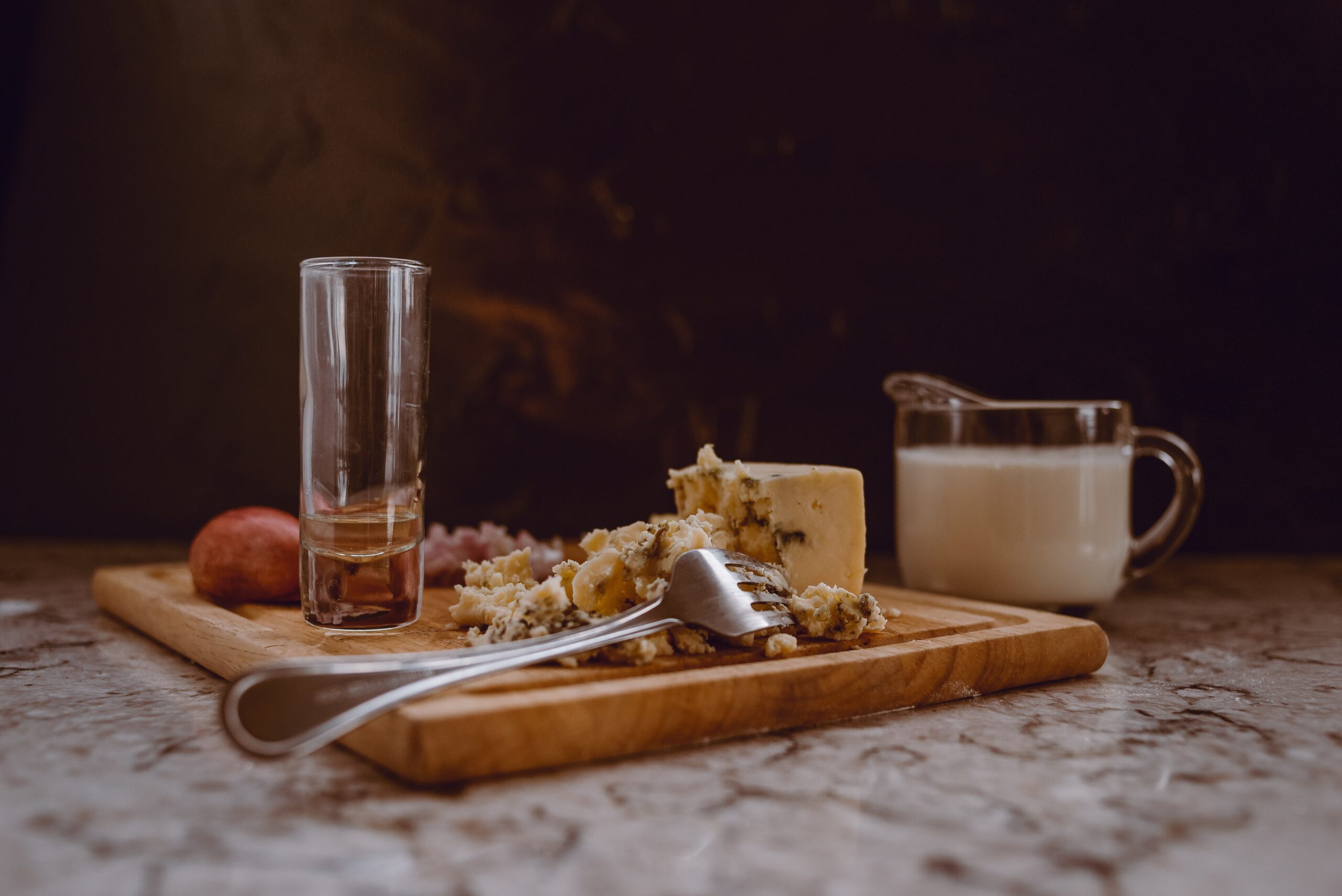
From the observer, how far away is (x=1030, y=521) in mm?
1157

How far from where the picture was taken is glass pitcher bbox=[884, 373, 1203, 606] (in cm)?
116

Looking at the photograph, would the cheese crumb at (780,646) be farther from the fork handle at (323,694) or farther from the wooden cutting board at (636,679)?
the fork handle at (323,694)

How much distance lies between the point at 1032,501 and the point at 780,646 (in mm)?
510

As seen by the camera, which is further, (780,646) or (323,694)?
(780,646)

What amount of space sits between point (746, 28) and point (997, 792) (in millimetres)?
1467

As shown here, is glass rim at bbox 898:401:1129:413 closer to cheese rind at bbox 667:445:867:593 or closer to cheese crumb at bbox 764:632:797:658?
A: cheese rind at bbox 667:445:867:593

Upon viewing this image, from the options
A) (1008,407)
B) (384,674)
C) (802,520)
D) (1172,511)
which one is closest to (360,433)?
(384,674)

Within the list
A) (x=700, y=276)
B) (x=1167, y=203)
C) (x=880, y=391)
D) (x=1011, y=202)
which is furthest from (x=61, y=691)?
(x=1167, y=203)

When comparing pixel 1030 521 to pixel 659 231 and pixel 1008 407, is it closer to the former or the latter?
pixel 1008 407

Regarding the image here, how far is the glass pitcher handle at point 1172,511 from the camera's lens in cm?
121

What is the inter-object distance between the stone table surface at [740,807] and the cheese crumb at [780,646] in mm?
68

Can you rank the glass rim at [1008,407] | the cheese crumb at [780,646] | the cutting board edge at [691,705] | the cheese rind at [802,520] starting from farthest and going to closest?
the glass rim at [1008,407] → the cheese rind at [802,520] → the cheese crumb at [780,646] → the cutting board edge at [691,705]

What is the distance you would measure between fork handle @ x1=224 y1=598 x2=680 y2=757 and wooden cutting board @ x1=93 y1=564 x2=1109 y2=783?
2cm

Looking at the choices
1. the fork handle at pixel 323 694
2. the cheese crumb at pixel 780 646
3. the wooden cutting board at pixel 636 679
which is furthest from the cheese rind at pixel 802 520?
the fork handle at pixel 323 694
